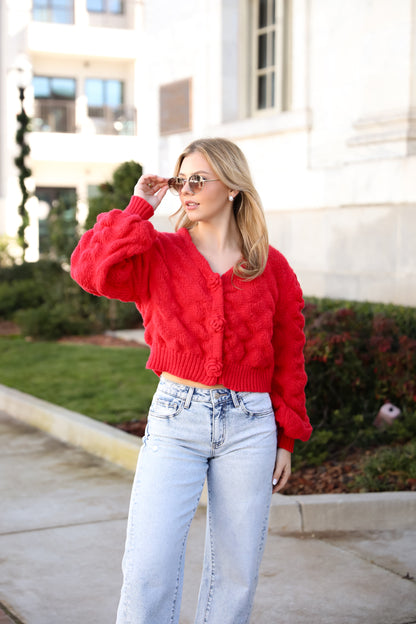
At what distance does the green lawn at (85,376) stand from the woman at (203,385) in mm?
4221

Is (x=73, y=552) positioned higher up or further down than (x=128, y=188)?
further down

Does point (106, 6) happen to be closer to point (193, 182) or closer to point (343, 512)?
point (343, 512)

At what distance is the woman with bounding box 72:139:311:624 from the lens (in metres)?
2.67

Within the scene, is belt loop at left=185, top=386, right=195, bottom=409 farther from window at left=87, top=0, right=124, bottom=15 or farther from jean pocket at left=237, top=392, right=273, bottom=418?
window at left=87, top=0, right=124, bottom=15

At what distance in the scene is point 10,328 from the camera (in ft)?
45.2

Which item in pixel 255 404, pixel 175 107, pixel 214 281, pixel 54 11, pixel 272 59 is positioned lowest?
pixel 255 404

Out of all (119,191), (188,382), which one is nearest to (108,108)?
(119,191)

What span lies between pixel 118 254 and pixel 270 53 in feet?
26.7

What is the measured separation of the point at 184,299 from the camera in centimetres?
282

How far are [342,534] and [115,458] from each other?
204 cm

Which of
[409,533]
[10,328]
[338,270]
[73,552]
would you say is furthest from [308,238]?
[10,328]

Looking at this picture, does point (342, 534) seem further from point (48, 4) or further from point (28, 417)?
point (48, 4)

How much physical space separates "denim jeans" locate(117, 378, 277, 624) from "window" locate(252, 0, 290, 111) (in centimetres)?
776

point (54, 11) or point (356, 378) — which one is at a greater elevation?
point (54, 11)
